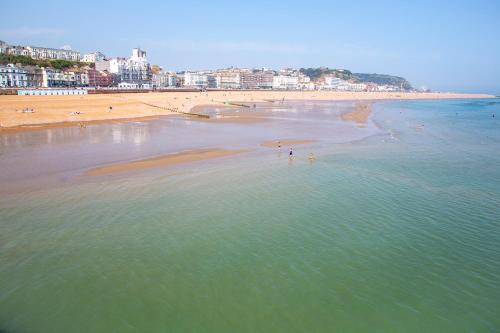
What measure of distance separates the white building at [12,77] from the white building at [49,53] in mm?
63964

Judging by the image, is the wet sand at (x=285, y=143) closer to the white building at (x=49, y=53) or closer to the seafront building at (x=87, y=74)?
the seafront building at (x=87, y=74)

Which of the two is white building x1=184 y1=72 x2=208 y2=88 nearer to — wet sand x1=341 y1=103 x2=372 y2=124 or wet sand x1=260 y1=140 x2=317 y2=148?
wet sand x1=341 y1=103 x2=372 y2=124

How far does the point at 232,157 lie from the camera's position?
28.7 metres

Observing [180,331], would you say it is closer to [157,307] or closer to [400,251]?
[157,307]

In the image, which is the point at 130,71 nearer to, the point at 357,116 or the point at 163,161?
the point at 357,116

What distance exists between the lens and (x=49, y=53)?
170000 mm

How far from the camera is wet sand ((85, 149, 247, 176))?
23.8m

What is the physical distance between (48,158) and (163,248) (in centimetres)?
1786

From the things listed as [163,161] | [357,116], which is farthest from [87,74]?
[163,161]

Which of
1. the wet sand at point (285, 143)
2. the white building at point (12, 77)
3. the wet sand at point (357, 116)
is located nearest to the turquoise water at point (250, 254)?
the wet sand at point (285, 143)

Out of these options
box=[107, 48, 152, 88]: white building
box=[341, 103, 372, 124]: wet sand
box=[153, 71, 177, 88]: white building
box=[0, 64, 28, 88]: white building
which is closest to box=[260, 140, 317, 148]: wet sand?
box=[341, 103, 372, 124]: wet sand

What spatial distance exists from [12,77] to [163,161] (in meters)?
87.1

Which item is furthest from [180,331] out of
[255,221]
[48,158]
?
[48,158]

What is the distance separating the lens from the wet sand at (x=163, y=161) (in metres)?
23.8
